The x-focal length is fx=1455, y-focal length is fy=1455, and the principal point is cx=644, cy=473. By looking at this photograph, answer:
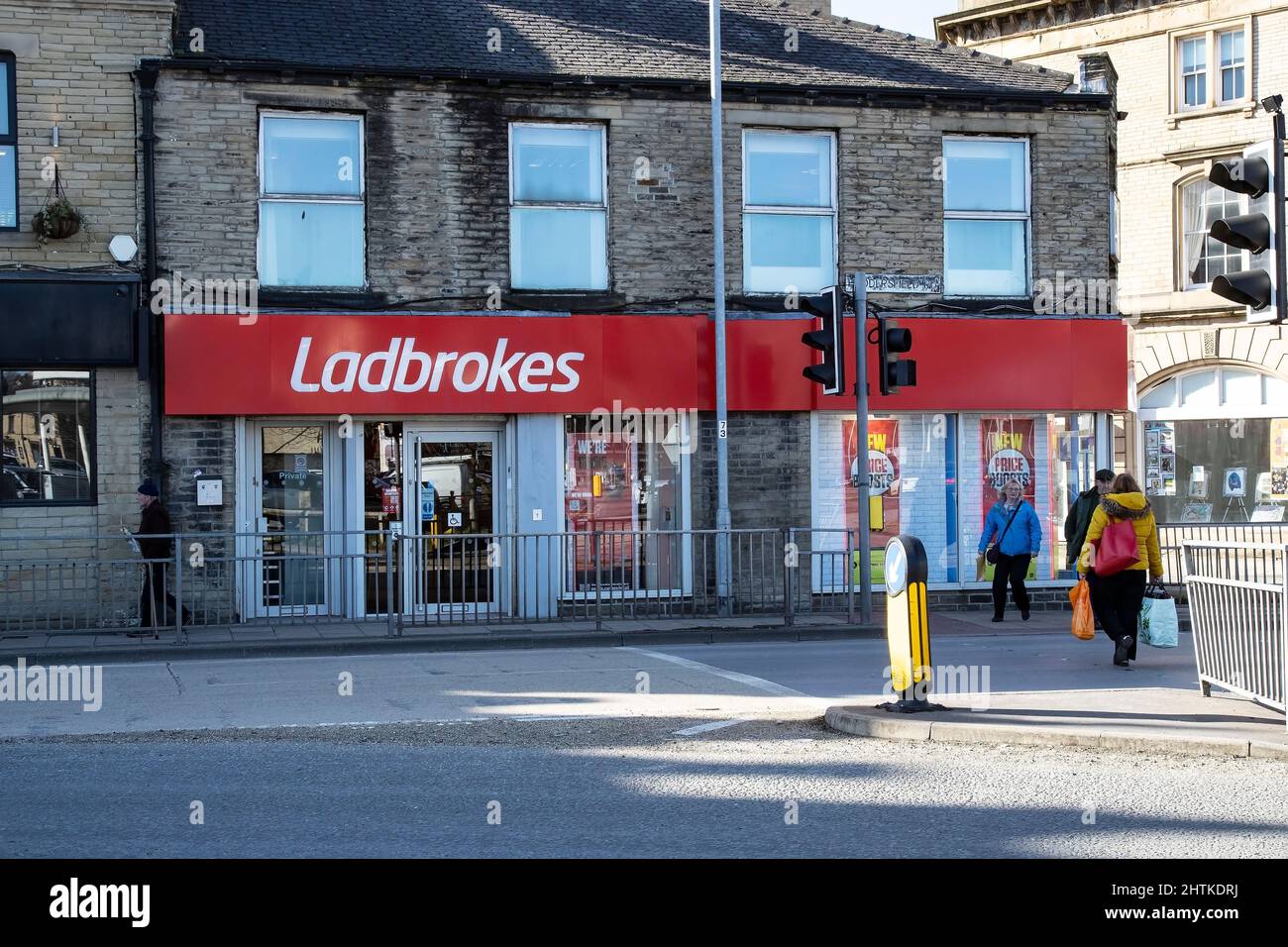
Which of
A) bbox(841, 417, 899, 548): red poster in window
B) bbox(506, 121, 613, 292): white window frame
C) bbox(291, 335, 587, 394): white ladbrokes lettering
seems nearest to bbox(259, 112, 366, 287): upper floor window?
bbox(291, 335, 587, 394): white ladbrokes lettering

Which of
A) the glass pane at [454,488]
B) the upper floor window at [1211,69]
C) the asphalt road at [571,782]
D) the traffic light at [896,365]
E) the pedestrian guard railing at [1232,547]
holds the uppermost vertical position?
the upper floor window at [1211,69]

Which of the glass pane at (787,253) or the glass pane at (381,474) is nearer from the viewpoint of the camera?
the glass pane at (381,474)

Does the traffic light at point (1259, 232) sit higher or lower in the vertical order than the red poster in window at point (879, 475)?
higher

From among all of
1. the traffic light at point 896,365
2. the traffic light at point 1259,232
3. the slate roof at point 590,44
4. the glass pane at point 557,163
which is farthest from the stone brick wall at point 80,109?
the traffic light at point 1259,232

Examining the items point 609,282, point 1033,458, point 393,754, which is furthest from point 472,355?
point 393,754

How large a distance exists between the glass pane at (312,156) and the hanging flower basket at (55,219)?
226 centimetres

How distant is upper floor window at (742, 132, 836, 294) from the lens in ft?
62.2

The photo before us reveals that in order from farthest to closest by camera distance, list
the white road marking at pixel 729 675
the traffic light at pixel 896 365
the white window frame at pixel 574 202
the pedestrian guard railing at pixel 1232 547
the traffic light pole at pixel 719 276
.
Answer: the white window frame at pixel 574 202 → the traffic light pole at pixel 719 276 → the traffic light at pixel 896 365 → the white road marking at pixel 729 675 → the pedestrian guard railing at pixel 1232 547

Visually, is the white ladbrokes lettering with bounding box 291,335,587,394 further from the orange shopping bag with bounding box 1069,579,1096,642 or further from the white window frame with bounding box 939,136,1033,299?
the orange shopping bag with bounding box 1069,579,1096,642

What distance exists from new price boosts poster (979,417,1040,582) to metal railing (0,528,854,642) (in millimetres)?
3181

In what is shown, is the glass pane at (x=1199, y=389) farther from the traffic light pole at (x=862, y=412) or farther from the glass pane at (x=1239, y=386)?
the traffic light pole at (x=862, y=412)

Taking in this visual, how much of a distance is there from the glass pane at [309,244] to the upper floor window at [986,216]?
7801 mm

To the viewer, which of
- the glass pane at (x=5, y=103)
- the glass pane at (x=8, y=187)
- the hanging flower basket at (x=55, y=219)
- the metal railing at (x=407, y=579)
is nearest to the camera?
the metal railing at (x=407, y=579)

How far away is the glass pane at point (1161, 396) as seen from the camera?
34281 mm
